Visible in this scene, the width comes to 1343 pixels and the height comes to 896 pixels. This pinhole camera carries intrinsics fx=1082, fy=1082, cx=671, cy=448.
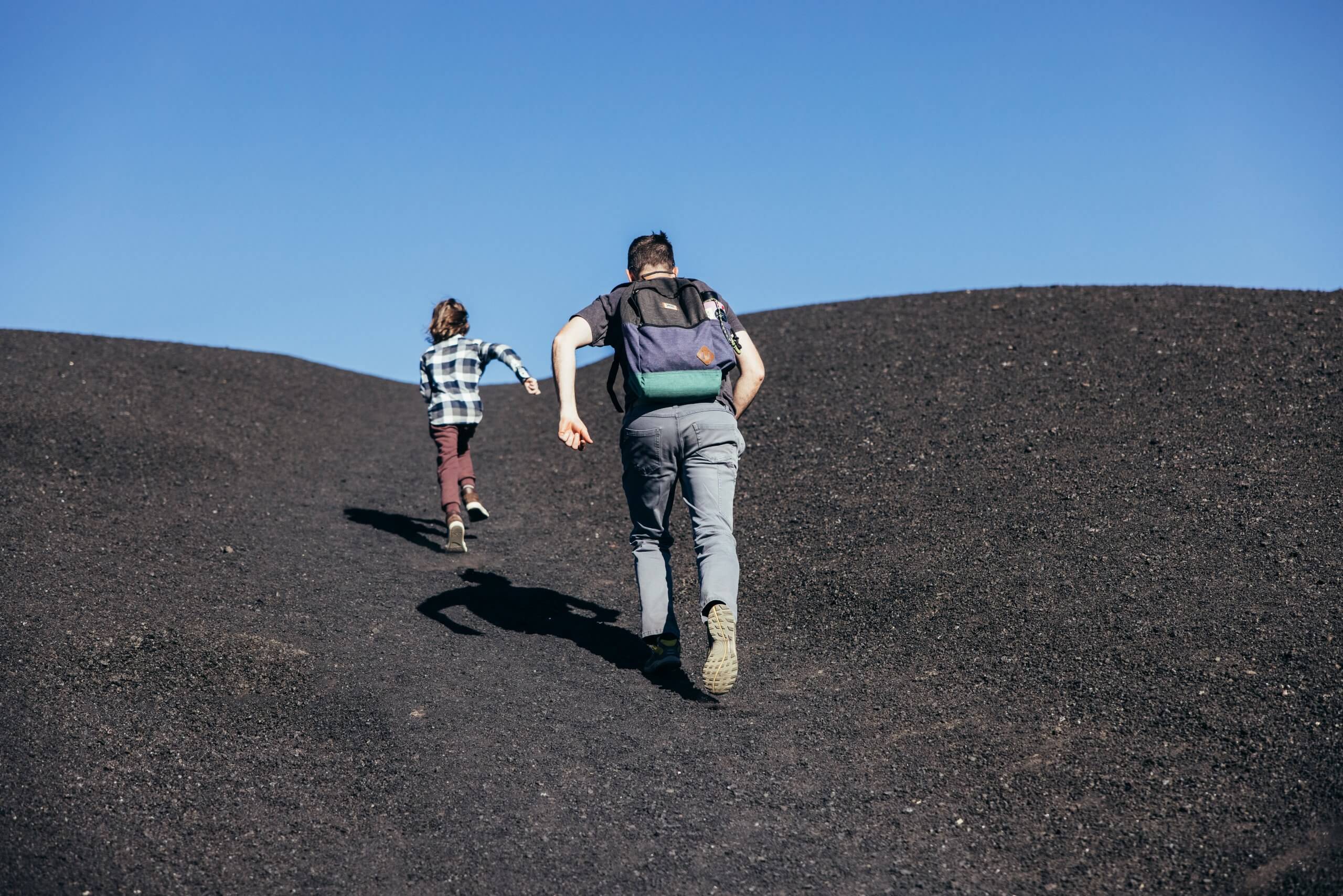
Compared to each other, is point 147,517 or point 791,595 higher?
point 147,517

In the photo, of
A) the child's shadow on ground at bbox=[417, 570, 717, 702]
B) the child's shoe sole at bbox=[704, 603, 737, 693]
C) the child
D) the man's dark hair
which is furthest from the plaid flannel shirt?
the child's shoe sole at bbox=[704, 603, 737, 693]

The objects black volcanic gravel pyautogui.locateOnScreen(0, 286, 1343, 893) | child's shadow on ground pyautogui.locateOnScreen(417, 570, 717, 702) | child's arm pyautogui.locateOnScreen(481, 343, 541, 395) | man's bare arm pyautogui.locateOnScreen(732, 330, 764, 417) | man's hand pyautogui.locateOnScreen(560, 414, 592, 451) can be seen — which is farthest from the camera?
child's arm pyautogui.locateOnScreen(481, 343, 541, 395)

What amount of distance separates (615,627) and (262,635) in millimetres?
2262

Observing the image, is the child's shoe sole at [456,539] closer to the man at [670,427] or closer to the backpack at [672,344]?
the man at [670,427]

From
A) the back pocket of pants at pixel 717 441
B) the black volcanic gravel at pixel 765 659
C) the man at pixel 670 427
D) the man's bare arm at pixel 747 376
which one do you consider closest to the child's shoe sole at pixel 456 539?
the black volcanic gravel at pixel 765 659

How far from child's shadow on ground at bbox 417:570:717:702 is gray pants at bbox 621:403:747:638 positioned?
28.3 inches

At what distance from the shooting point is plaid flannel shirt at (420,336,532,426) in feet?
31.8

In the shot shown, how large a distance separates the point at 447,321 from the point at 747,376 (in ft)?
15.1

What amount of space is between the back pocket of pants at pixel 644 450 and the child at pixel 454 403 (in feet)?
12.9

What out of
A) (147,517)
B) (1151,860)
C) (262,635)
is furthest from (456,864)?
(147,517)

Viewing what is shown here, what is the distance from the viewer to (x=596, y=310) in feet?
19.2

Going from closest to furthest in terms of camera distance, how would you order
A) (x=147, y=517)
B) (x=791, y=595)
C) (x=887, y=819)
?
(x=887, y=819)
(x=791, y=595)
(x=147, y=517)

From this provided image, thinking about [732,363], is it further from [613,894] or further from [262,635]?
[262,635]

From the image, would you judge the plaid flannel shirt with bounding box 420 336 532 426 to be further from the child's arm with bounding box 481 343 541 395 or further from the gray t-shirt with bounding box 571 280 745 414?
the gray t-shirt with bounding box 571 280 745 414
